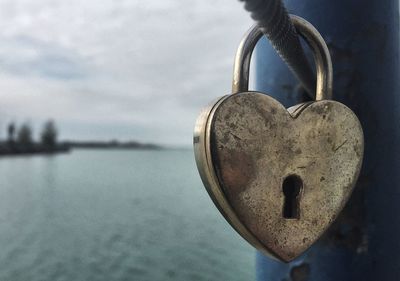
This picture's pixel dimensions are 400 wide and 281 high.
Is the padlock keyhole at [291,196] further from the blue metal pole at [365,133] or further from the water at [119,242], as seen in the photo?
the water at [119,242]

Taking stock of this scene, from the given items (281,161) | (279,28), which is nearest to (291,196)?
(281,161)

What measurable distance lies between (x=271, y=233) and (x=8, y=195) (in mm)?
23418

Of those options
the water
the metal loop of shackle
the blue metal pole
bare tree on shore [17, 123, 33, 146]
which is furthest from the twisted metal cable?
bare tree on shore [17, 123, 33, 146]

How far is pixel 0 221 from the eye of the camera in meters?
13.9

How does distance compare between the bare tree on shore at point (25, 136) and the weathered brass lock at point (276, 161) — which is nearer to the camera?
the weathered brass lock at point (276, 161)

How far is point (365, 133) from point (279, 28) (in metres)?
0.32

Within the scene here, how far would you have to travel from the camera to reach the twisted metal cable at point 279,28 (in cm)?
34

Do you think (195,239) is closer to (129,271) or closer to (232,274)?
(129,271)

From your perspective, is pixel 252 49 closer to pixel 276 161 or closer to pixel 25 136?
pixel 276 161

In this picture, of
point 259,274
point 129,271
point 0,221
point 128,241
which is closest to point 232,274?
point 129,271

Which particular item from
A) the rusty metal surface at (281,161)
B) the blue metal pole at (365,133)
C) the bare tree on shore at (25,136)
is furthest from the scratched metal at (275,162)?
the bare tree on shore at (25,136)

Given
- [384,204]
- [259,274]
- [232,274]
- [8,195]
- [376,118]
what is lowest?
[8,195]

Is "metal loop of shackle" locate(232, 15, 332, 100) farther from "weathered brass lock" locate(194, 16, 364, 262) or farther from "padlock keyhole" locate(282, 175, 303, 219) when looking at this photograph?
"padlock keyhole" locate(282, 175, 303, 219)

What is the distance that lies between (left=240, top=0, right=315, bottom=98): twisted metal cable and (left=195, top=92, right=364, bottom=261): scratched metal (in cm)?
5
